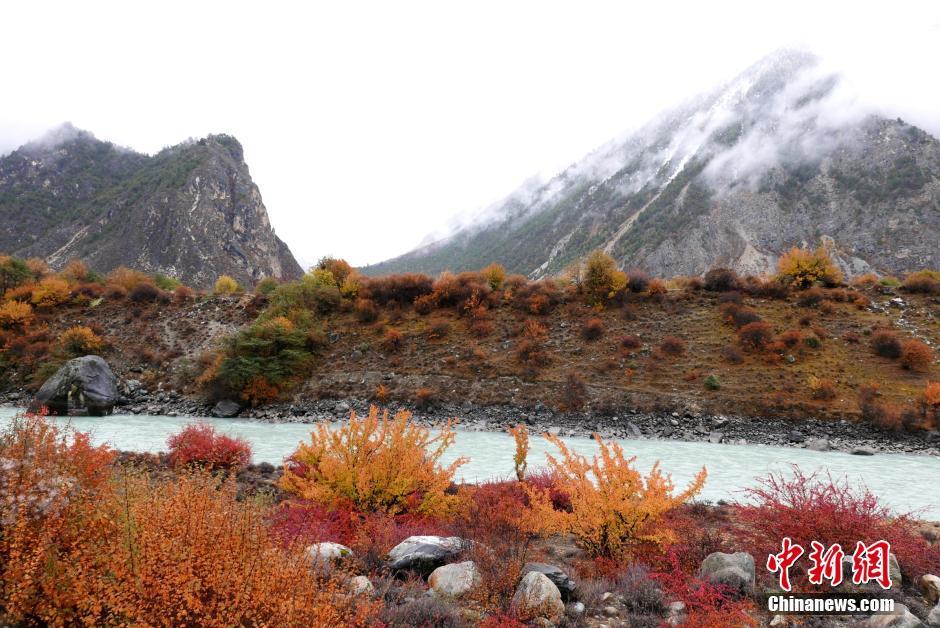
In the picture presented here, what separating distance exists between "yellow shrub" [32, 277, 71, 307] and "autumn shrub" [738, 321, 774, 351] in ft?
180

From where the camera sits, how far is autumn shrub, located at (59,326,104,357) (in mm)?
34750

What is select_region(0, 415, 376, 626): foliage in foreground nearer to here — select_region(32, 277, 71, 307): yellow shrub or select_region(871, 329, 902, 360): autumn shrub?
select_region(871, 329, 902, 360): autumn shrub

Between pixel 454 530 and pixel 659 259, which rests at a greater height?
pixel 659 259

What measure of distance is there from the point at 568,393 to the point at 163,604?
88.8ft

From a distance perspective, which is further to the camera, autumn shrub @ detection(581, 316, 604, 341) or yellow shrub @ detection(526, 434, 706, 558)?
autumn shrub @ detection(581, 316, 604, 341)

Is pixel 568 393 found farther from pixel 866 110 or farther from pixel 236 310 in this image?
pixel 866 110

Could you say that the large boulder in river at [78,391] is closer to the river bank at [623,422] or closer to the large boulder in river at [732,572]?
the river bank at [623,422]

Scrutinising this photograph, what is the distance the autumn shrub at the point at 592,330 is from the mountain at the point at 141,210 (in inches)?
3409

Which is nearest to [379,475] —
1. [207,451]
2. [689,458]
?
[207,451]

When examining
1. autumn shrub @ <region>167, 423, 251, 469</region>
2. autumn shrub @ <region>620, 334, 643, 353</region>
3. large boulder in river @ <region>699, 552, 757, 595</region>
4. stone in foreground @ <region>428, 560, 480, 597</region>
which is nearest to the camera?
stone in foreground @ <region>428, 560, 480, 597</region>

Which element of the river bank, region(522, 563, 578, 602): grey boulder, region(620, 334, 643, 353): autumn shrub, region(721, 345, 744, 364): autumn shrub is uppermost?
region(620, 334, 643, 353): autumn shrub

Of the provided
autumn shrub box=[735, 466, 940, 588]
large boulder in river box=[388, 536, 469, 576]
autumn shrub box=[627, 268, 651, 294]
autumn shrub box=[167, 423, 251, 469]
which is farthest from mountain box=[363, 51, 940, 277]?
large boulder in river box=[388, 536, 469, 576]

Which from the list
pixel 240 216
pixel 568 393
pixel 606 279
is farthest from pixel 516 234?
pixel 568 393

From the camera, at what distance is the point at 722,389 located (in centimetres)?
2728
